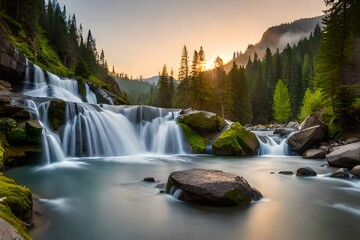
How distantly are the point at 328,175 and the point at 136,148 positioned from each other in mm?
13085

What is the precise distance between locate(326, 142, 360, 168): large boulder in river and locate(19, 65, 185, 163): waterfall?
35.3 feet

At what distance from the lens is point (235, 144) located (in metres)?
20.4

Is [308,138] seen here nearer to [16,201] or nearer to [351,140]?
[351,140]

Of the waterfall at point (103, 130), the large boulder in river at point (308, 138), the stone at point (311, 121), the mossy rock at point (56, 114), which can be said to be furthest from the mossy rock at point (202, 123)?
the mossy rock at point (56, 114)

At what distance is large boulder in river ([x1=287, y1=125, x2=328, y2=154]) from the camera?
20547 mm

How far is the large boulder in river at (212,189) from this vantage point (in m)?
7.33

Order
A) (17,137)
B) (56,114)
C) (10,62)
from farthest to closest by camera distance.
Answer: (10,62) < (56,114) < (17,137)

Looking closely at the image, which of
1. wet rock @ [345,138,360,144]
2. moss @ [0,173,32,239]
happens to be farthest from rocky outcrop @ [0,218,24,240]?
wet rock @ [345,138,360,144]

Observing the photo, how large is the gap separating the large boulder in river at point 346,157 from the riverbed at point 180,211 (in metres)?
2.27

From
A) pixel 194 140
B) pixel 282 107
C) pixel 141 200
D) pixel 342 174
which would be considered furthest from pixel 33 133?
pixel 282 107

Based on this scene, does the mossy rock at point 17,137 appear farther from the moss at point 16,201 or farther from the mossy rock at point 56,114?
the moss at point 16,201

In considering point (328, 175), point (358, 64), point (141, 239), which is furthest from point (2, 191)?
point (358, 64)

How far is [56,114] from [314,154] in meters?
17.4

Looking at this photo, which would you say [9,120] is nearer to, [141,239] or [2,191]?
[2,191]
